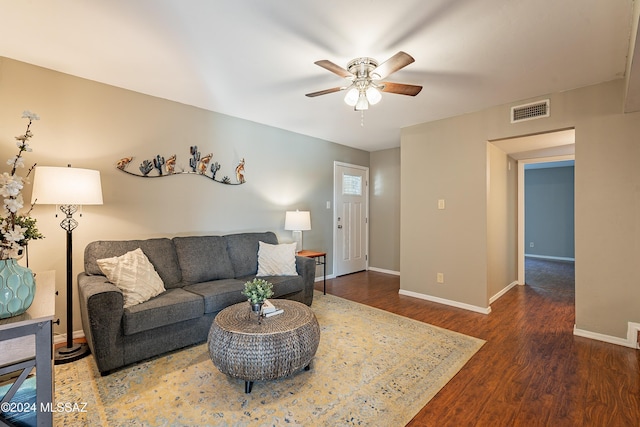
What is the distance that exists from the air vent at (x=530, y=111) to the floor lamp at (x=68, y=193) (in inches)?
166

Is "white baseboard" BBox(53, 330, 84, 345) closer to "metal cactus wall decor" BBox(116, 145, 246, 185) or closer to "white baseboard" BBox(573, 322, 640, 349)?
"metal cactus wall decor" BBox(116, 145, 246, 185)

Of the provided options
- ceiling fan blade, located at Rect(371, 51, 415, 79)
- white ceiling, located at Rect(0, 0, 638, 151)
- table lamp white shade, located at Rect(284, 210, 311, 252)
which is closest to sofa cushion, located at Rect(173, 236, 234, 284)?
table lamp white shade, located at Rect(284, 210, 311, 252)

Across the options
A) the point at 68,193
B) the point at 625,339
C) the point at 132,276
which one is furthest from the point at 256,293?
the point at 625,339

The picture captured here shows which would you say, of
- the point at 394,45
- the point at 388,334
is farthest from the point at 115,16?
the point at 388,334

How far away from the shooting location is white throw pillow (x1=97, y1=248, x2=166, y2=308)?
2.30m

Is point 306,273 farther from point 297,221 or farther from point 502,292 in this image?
point 502,292

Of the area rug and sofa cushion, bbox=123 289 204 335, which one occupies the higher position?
sofa cushion, bbox=123 289 204 335

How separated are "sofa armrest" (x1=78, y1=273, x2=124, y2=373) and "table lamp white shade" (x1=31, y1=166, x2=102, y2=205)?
2.28ft

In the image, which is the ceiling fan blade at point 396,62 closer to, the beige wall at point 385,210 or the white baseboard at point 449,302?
the white baseboard at point 449,302

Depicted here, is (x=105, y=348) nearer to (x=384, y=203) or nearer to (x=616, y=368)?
(x=616, y=368)

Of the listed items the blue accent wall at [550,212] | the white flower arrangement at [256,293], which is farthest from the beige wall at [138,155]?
the blue accent wall at [550,212]

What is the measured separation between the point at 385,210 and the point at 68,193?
15.5 feet

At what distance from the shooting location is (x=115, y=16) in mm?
1836

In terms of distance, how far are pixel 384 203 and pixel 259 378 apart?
14.3 ft
